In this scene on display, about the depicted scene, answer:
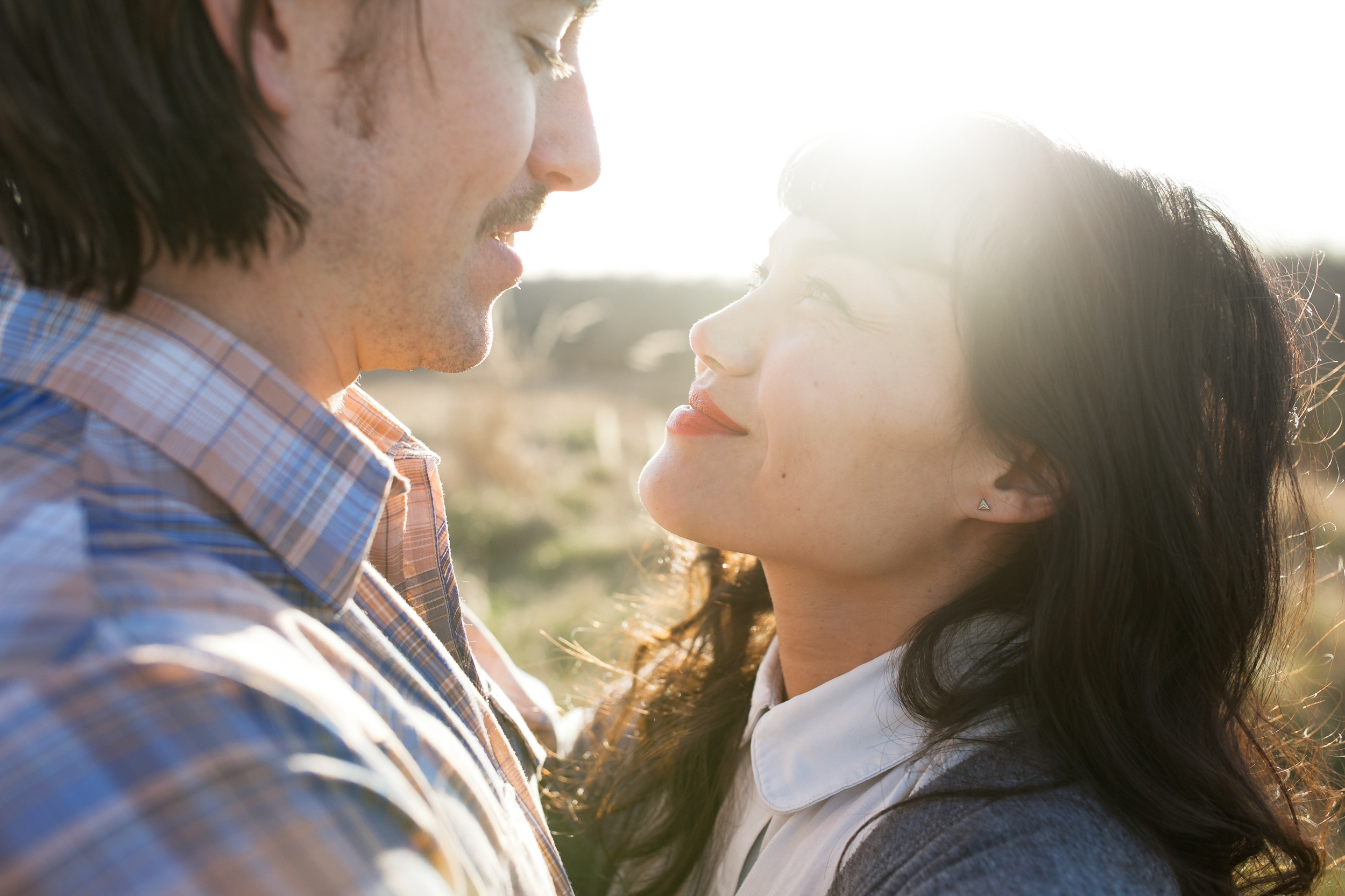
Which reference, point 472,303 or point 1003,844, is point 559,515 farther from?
point 1003,844

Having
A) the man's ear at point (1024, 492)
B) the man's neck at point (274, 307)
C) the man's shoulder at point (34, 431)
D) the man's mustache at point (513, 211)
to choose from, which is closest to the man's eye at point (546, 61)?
the man's mustache at point (513, 211)

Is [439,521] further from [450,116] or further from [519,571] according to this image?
[519,571]

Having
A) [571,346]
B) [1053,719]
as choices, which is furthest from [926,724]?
[571,346]

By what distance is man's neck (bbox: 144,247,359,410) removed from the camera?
1181 millimetres

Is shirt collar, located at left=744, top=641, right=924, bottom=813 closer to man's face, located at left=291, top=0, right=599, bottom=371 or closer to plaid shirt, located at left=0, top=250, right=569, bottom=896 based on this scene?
plaid shirt, located at left=0, top=250, right=569, bottom=896

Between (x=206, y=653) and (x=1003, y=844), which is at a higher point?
(x=206, y=653)

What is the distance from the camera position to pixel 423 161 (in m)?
1.32

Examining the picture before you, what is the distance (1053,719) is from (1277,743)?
2.51 ft

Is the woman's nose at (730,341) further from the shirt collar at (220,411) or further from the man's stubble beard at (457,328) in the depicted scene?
the shirt collar at (220,411)

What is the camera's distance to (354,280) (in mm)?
1338

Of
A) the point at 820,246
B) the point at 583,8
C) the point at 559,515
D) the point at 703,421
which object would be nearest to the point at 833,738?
the point at 703,421

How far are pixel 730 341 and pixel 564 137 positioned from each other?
0.58 metres

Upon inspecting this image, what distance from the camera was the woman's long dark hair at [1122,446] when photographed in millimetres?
1531

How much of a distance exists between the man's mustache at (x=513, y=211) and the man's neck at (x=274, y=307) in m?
0.31
